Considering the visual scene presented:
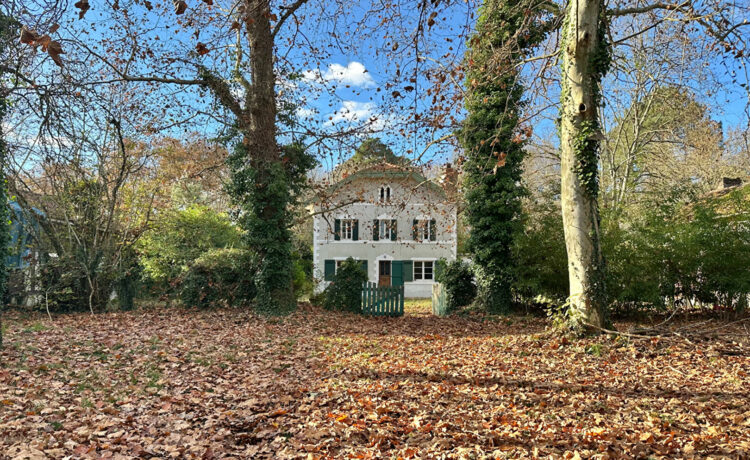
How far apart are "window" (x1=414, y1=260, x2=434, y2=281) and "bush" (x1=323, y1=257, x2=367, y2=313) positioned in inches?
562

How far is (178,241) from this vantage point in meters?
15.4

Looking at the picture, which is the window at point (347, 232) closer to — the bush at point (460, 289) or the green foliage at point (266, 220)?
the bush at point (460, 289)

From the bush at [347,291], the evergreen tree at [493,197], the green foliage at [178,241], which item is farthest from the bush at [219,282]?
the evergreen tree at [493,197]

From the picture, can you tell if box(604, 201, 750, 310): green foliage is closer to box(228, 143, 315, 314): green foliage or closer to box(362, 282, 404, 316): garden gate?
box(362, 282, 404, 316): garden gate

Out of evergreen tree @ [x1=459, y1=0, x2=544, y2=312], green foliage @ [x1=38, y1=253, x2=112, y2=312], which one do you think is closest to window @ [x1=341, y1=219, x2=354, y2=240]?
evergreen tree @ [x1=459, y1=0, x2=544, y2=312]

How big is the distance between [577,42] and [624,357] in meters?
5.17

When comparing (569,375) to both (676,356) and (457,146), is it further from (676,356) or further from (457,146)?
(457,146)

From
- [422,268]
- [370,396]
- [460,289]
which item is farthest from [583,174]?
[422,268]

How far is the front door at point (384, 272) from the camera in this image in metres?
28.2

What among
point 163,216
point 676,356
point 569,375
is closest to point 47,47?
point 569,375

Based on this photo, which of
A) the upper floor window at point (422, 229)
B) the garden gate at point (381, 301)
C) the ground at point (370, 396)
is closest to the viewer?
the ground at point (370, 396)

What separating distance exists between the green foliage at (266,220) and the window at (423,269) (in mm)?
15879

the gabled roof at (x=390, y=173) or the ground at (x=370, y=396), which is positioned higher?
the gabled roof at (x=390, y=173)

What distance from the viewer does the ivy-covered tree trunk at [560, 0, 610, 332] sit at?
7875mm
